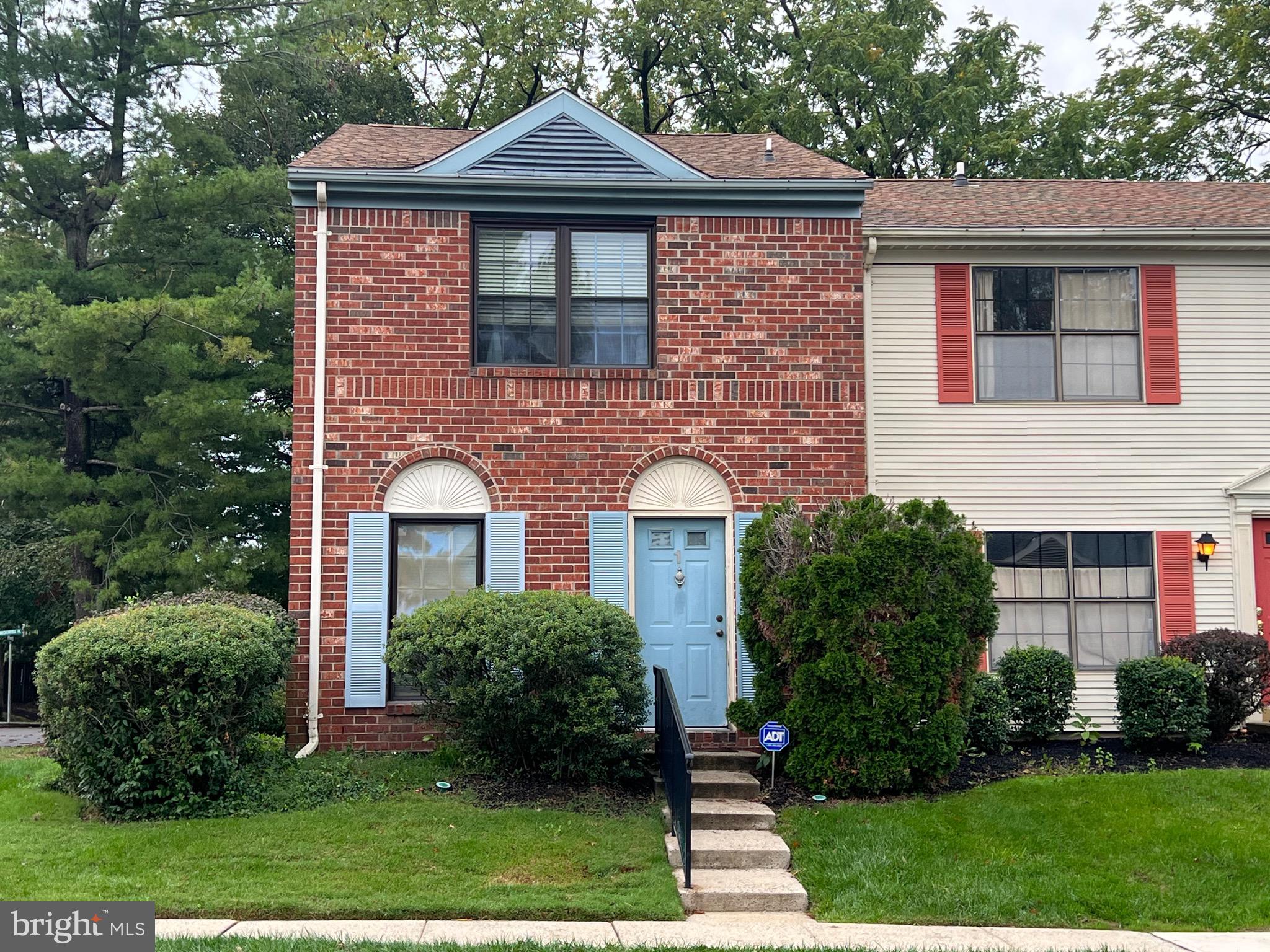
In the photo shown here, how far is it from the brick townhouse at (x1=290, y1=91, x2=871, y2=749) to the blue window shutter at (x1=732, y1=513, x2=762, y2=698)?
24 millimetres

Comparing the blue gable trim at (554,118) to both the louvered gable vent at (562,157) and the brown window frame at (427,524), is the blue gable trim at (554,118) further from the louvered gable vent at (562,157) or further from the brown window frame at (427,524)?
the brown window frame at (427,524)

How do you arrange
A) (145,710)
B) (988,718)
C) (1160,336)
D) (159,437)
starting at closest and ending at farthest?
1. (145,710)
2. (988,718)
3. (1160,336)
4. (159,437)

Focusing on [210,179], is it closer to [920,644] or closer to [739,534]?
[739,534]

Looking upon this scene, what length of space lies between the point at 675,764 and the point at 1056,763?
3926mm

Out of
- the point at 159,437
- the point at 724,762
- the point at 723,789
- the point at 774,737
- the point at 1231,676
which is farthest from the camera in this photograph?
the point at 159,437

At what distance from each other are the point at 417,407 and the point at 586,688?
3.39m

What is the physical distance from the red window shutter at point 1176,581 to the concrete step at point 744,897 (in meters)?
6.84

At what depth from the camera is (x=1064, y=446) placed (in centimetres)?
1257

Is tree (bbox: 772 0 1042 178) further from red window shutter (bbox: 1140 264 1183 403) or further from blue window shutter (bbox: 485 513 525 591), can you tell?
blue window shutter (bbox: 485 513 525 591)

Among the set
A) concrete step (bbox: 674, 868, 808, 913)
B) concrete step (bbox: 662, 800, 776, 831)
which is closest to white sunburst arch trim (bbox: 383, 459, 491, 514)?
concrete step (bbox: 662, 800, 776, 831)

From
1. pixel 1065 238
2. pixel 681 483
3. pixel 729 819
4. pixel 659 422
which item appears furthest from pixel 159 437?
pixel 1065 238

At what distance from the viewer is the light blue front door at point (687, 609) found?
35.7 feet

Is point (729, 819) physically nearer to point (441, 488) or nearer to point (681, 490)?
point (681, 490)

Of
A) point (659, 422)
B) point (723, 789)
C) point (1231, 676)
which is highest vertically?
point (659, 422)
